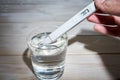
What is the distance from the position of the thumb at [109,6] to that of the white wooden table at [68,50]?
0.49 ft

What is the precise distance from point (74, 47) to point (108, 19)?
11cm

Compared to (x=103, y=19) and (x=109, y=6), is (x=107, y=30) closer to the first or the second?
(x=103, y=19)

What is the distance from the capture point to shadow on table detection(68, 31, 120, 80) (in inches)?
26.2

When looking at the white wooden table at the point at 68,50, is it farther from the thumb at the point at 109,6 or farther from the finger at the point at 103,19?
the thumb at the point at 109,6

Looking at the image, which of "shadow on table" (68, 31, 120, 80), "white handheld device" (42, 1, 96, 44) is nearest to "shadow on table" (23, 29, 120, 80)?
"shadow on table" (68, 31, 120, 80)

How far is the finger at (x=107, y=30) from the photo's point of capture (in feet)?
2.45

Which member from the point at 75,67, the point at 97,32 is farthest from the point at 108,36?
the point at 75,67

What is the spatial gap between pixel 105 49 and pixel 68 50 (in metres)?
0.09

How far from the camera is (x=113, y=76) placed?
0.65 metres

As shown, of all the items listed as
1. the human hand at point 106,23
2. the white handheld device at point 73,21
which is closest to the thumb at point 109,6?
the white handheld device at point 73,21

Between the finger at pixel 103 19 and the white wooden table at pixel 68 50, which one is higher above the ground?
the finger at pixel 103 19

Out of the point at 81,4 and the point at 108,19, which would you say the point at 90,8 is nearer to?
the point at 108,19

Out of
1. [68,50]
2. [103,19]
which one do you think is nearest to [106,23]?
[103,19]

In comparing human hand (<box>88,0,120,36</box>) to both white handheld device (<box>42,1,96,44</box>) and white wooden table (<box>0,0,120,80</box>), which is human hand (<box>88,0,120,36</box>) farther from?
white handheld device (<box>42,1,96,44</box>)
